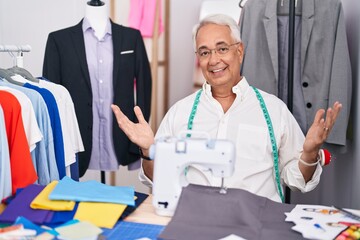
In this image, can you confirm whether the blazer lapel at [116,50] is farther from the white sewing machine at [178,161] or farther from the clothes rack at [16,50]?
the white sewing machine at [178,161]

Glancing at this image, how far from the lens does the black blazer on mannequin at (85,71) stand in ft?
8.71

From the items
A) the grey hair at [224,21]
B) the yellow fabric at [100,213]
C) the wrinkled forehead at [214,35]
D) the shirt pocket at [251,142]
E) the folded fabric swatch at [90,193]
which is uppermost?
the grey hair at [224,21]

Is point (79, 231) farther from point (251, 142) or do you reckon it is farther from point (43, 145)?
point (251, 142)

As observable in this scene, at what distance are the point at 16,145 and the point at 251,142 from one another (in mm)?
971

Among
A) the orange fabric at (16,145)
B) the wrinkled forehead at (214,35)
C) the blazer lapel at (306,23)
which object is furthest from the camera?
the blazer lapel at (306,23)

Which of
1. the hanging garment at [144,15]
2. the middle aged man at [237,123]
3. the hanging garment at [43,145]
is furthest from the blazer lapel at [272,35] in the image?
the hanging garment at [43,145]

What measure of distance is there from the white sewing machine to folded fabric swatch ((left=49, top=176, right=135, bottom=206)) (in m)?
0.11

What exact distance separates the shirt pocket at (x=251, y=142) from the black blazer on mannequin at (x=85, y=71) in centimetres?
103

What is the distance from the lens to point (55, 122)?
2.06 meters

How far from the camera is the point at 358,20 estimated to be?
246 cm

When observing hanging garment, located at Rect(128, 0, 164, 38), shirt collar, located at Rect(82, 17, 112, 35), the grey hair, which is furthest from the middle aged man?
hanging garment, located at Rect(128, 0, 164, 38)

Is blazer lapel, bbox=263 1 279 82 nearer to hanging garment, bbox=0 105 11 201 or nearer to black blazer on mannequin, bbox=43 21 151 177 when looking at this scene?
black blazer on mannequin, bbox=43 21 151 177

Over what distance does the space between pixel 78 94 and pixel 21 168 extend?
1051mm

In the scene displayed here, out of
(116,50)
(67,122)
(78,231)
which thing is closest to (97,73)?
(116,50)
